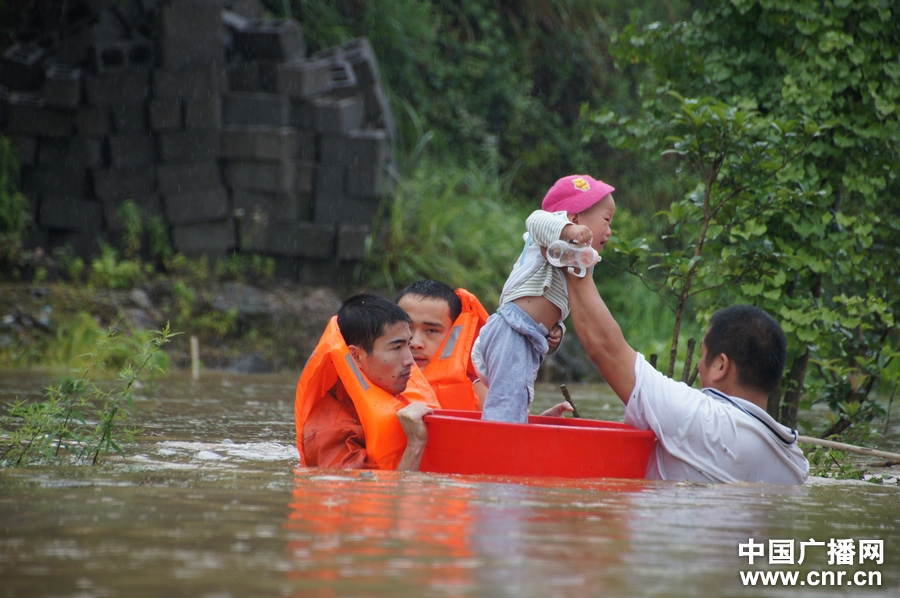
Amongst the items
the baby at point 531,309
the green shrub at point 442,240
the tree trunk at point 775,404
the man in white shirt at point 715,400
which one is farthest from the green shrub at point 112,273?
the man in white shirt at point 715,400

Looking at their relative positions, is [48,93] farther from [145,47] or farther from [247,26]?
[247,26]

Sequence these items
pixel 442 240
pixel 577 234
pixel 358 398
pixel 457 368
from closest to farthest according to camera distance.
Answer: pixel 577 234 < pixel 358 398 < pixel 457 368 < pixel 442 240

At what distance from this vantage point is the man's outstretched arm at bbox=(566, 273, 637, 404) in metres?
3.71

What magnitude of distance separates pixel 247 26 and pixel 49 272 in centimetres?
350

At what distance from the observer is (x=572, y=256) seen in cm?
377

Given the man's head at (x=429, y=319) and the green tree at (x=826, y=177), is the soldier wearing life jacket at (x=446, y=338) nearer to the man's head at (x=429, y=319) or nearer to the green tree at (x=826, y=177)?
the man's head at (x=429, y=319)

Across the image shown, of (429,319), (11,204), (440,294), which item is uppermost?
(11,204)

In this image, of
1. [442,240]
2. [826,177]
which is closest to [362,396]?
[826,177]

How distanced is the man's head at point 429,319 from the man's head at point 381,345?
2.96 feet

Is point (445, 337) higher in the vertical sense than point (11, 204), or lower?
lower

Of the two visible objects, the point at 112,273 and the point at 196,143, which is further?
the point at 196,143

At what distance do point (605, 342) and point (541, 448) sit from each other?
18.9 inches

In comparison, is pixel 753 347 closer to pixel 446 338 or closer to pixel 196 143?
pixel 446 338

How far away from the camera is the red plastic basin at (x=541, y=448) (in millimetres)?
3531
